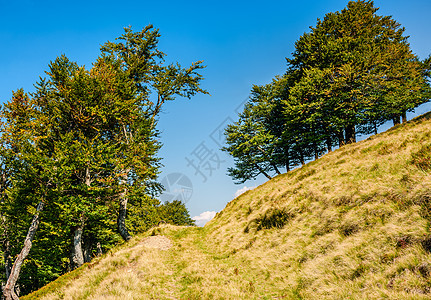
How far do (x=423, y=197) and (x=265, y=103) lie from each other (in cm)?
2540

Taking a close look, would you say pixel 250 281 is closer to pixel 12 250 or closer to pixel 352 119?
pixel 352 119

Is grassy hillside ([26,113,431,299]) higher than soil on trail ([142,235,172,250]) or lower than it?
lower

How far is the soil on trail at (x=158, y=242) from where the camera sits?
46.8 ft

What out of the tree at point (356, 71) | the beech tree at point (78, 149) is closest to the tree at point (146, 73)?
the beech tree at point (78, 149)

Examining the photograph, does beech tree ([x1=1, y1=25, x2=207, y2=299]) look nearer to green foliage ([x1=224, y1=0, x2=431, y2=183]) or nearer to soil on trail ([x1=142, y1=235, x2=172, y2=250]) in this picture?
soil on trail ([x1=142, y1=235, x2=172, y2=250])

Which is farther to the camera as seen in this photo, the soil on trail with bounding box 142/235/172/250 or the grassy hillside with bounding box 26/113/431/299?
the soil on trail with bounding box 142/235/172/250

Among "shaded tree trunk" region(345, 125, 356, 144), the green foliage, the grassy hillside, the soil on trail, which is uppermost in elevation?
the green foliage

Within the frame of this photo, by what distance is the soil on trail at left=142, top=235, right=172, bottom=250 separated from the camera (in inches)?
561

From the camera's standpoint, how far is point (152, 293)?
7.78m

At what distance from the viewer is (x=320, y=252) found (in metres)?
7.10

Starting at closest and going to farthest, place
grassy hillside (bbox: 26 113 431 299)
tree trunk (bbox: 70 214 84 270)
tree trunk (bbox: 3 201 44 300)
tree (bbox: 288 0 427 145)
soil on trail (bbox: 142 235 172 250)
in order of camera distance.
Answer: grassy hillside (bbox: 26 113 431 299)
tree trunk (bbox: 3 201 44 300)
soil on trail (bbox: 142 235 172 250)
tree trunk (bbox: 70 214 84 270)
tree (bbox: 288 0 427 145)

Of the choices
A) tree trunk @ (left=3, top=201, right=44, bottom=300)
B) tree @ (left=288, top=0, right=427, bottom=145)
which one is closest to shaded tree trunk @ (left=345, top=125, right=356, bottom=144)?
tree @ (left=288, top=0, right=427, bottom=145)

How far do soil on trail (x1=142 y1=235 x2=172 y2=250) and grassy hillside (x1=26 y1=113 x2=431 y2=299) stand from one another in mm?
763

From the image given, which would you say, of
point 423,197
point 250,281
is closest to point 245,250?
point 250,281
